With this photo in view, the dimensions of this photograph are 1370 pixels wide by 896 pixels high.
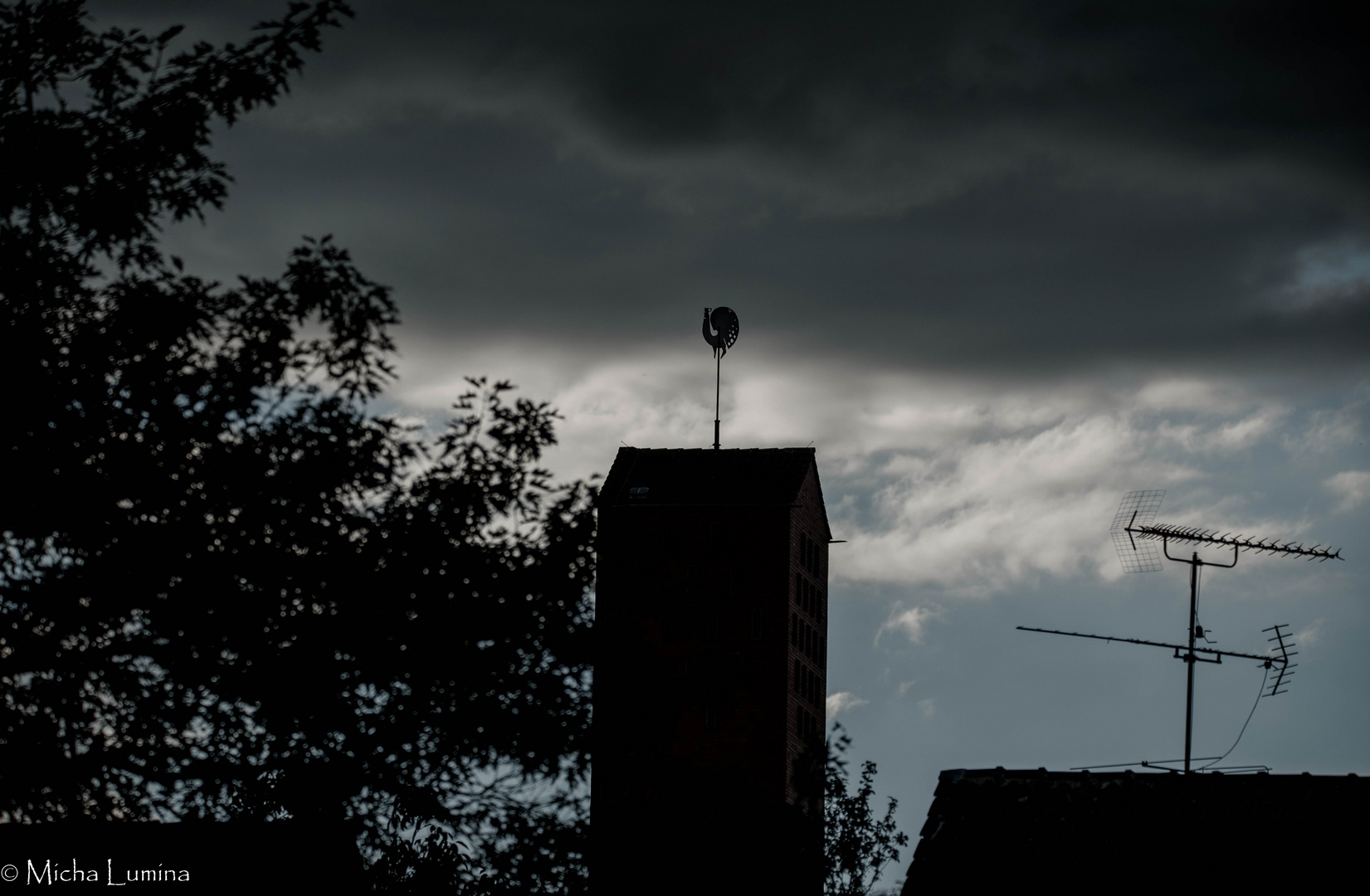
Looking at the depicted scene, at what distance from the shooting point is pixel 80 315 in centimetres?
1412

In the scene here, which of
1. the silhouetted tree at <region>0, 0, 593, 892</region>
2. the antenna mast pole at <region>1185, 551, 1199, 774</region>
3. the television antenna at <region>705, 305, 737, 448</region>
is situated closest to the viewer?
the silhouetted tree at <region>0, 0, 593, 892</region>

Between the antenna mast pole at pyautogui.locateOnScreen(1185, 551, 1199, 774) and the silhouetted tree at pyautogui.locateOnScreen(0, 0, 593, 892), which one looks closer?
the silhouetted tree at pyautogui.locateOnScreen(0, 0, 593, 892)

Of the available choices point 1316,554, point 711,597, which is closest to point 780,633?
point 1316,554

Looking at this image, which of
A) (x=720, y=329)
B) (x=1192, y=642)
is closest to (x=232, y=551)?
(x=1192, y=642)

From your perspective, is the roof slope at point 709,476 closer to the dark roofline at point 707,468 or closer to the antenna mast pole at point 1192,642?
the dark roofline at point 707,468

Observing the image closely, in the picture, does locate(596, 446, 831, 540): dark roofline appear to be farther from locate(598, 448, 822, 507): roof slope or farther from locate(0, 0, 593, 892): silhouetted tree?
locate(0, 0, 593, 892): silhouetted tree

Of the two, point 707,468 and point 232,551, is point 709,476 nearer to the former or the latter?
point 707,468

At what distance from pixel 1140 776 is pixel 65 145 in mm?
25369

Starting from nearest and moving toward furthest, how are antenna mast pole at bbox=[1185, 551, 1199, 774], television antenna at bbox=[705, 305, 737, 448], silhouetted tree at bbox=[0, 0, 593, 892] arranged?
silhouetted tree at bbox=[0, 0, 593, 892], antenna mast pole at bbox=[1185, 551, 1199, 774], television antenna at bbox=[705, 305, 737, 448]

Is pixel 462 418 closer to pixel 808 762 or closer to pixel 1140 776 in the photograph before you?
pixel 808 762

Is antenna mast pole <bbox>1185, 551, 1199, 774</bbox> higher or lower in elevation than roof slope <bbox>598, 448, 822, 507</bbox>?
lower

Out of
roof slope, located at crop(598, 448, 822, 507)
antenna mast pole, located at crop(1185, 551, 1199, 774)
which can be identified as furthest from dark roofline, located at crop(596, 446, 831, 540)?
antenna mast pole, located at crop(1185, 551, 1199, 774)

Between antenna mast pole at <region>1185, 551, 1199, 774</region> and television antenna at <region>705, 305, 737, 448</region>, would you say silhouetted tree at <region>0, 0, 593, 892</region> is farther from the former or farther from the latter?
television antenna at <region>705, 305, 737, 448</region>

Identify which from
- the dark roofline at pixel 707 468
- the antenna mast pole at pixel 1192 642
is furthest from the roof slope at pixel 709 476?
the antenna mast pole at pixel 1192 642
